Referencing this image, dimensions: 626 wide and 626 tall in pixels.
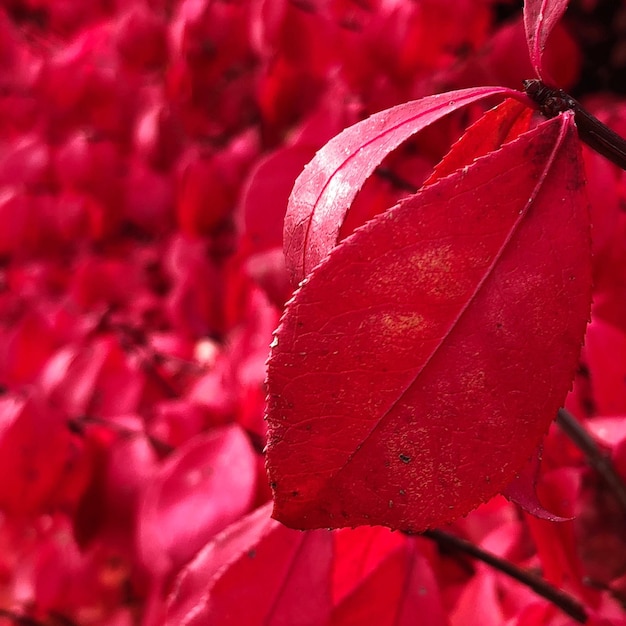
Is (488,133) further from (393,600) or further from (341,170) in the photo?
(393,600)

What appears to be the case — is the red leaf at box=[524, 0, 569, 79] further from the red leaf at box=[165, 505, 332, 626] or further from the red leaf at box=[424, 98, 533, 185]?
the red leaf at box=[165, 505, 332, 626]

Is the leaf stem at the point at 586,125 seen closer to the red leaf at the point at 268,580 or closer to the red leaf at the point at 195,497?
the red leaf at the point at 268,580

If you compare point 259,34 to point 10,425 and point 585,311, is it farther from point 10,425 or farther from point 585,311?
point 585,311

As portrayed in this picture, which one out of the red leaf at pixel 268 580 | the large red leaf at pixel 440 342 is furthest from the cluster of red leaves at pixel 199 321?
the large red leaf at pixel 440 342

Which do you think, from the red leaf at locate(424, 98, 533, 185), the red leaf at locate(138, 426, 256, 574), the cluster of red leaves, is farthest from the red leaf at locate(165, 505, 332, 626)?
the red leaf at locate(424, 98, 533, 185)

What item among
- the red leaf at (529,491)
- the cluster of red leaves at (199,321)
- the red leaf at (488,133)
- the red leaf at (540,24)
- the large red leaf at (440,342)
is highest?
the red leaf at (540,24)
